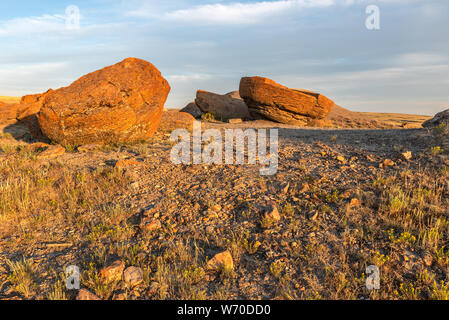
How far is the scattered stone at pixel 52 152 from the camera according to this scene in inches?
332

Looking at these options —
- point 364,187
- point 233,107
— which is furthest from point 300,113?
point 364,187

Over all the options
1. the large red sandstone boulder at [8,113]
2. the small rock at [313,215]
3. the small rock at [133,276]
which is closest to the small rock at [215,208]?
the small rock at [313,215]

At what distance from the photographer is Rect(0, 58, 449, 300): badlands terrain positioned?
3418 mm

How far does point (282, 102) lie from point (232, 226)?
11.7 meters

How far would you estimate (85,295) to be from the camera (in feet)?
10.3

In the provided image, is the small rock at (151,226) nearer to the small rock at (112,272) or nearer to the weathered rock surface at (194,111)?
the small rock at (112,272)

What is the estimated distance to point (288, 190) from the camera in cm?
571

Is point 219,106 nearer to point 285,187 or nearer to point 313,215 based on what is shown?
point 285,187

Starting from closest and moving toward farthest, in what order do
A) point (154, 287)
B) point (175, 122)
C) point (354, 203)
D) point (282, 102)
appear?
point (154, 287), point (354, 203), point (175, 122), point (282, 102)

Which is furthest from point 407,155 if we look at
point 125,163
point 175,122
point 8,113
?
point 8,113

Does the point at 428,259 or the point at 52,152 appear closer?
the point at 428,259

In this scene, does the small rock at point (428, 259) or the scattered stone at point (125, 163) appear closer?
the small rock at point (428, 259)

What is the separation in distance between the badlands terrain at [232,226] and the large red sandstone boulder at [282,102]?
7.71 meters
